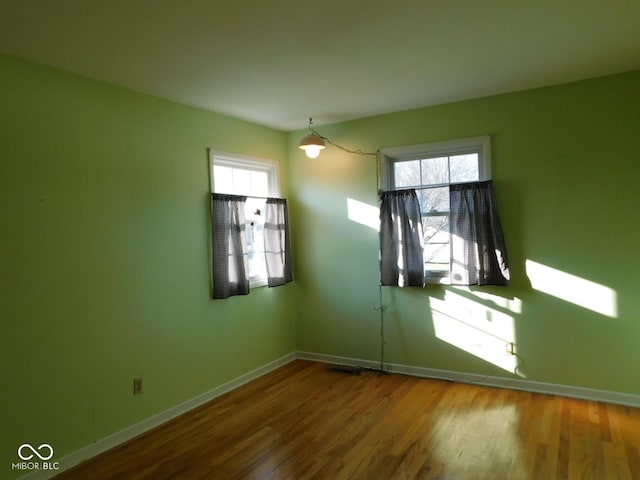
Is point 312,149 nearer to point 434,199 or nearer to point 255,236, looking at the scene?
point 255,236

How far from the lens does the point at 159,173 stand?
130 inches

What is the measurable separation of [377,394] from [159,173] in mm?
2544

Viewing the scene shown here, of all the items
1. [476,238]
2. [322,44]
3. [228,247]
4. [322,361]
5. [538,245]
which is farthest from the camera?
[322,361]

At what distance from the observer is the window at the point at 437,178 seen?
149 inches

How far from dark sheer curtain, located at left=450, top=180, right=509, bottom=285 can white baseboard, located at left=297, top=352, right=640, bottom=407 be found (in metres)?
0.86

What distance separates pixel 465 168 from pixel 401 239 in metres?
0.85

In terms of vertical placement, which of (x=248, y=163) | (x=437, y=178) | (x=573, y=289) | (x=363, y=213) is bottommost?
(x=573, y=289)

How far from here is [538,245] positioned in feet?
11.4

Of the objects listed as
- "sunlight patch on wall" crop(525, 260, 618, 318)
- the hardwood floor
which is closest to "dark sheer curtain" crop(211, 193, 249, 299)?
the hardwood floor

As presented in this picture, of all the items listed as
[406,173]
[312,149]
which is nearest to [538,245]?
[406,173]

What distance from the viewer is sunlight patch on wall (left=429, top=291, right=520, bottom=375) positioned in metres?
3.62

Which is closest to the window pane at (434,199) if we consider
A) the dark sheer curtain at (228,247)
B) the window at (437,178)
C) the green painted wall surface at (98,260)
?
the window at (437,178)

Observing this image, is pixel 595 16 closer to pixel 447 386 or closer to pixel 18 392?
pixel 447 386

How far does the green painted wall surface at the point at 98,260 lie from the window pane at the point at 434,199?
1.95 m
